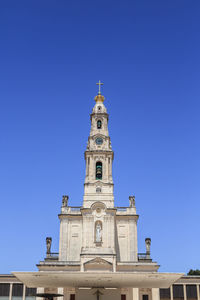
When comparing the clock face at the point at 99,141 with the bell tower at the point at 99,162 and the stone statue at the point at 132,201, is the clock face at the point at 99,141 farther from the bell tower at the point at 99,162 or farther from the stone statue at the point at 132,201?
the stone statue at the point at 132,201

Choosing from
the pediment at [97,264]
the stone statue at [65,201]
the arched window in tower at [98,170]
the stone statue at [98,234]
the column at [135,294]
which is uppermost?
the arched window in tower at [98,170]

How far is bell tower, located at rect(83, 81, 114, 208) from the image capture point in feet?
178

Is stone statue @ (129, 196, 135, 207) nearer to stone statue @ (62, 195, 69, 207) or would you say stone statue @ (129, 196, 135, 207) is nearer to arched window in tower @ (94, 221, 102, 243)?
arched window in tower @ (94, 221, 102, 243)

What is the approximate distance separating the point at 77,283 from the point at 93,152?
26.0 metres

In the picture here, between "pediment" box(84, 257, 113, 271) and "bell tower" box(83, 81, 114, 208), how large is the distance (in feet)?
26.8

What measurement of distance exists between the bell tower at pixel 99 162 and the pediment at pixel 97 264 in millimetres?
8162

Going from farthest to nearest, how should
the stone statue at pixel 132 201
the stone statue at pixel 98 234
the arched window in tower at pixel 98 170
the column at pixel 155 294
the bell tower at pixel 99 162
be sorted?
the arched window in tower at pixel 98 170
the stone statue at pixel 132 201
the bell tower at pixel 99 162
the stone statue at pixel 98 234
the column at pixel 155 294

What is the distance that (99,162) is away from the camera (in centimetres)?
5725

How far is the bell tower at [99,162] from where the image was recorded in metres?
54.3

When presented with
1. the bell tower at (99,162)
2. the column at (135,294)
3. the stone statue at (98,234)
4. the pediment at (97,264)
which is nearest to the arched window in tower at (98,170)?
the bell tower at (99,162)

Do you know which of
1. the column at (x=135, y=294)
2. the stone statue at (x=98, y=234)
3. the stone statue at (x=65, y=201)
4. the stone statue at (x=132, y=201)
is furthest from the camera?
the stone statue at (x=132, y=201)

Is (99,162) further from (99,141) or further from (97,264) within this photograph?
(97,264)

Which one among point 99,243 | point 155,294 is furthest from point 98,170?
point 155,294

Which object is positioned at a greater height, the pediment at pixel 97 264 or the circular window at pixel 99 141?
the circular window at pixel 99 141
